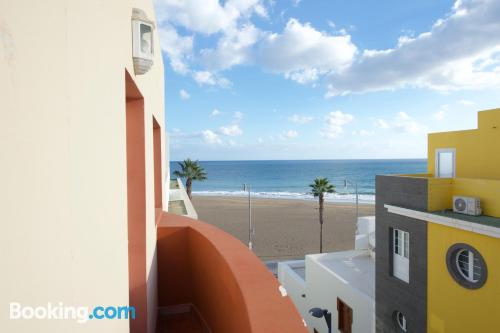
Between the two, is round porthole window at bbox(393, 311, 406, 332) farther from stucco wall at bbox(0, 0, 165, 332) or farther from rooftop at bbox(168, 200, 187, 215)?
stucco wall at bbox(0, 0, 165, 332)

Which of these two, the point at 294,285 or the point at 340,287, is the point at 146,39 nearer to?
the point at 340,287

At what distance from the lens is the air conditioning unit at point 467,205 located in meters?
7.86

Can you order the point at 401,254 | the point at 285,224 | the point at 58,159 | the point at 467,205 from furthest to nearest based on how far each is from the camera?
1. the point at 285,224
2. the point at 401,254
3. the point at 467,205
4. the point at 58,159

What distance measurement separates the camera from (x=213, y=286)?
3.82m

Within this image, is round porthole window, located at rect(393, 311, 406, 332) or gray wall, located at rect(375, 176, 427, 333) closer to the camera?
gray wall, located at rect(375, 176, 427, 333)

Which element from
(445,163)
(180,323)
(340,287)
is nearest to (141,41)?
(180,323)

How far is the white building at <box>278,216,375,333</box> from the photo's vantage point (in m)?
11.3

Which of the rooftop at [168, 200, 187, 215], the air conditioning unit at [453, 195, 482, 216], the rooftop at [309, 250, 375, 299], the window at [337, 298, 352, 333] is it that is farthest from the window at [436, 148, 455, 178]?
the rooftop at [168, 200, 187, 215]

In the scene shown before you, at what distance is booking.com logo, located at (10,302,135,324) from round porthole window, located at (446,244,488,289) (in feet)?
27.6

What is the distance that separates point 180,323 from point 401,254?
7.93 metres

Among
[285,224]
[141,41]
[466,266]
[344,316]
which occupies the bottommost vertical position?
[285,224]

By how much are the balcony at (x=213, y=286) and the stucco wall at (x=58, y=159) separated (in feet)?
3.57

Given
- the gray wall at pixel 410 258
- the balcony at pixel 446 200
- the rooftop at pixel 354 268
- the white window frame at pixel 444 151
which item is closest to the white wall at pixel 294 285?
the rooftop at pixel 354 268

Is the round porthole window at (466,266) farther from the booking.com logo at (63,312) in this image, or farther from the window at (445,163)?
the booking.com logo at (63,312)
